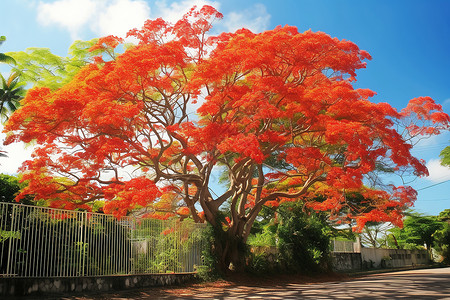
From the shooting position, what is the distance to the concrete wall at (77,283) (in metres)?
9.65

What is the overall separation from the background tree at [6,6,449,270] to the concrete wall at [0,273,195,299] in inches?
83.7

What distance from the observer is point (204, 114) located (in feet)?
47.4

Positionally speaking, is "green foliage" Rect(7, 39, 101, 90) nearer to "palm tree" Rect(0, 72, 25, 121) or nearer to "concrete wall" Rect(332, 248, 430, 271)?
"palm tree" Rect(0, 72, 25, 121)

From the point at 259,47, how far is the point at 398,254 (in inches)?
902

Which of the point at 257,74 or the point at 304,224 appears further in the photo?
the point at 304,224

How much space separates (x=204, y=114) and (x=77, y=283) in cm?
664

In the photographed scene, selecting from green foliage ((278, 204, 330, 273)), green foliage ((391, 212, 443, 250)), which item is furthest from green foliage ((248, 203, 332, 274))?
green foliage ((391, 212, 443, 250))

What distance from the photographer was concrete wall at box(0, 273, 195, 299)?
965cm

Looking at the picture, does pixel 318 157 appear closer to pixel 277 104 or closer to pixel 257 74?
pixel 277 104

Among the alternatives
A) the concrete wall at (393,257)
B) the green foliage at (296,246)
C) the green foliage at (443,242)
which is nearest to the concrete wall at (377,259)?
the concrete wall at (393,257)

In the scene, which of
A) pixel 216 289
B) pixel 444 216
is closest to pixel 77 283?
pixel 216 289

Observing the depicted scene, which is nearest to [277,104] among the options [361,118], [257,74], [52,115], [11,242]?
[257,74]

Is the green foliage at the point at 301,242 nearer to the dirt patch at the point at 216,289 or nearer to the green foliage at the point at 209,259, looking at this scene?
the dirt patch at the point at 216,289

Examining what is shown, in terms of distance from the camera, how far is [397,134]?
49.1ft
